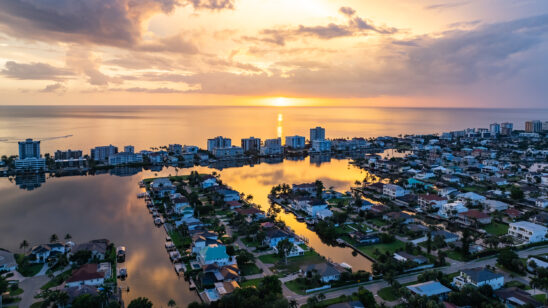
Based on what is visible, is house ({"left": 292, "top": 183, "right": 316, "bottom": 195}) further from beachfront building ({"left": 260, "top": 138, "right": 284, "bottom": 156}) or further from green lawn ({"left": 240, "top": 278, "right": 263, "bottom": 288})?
beachfront building ({"left": 260, "top": 138, "right": 284, "bottom": 156})

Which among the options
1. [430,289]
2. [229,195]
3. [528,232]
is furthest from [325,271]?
[229,195]

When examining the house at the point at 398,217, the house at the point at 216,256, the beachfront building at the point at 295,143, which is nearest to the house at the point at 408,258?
the house at the point at 398,217

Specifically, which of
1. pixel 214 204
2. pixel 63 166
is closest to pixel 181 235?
pixel 214 204

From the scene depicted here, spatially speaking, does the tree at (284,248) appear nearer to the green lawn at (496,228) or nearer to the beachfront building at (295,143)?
the green lawn at (496,228)

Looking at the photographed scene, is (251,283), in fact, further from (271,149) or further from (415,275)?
(271,149)

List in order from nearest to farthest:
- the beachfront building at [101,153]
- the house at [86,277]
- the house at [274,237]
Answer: the house at [86,277], the house at [274,237], the beachfront building at [101,153]

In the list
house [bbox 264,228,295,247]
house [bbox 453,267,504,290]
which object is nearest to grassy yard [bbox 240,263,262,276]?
house [bbox 264,228,295,247]

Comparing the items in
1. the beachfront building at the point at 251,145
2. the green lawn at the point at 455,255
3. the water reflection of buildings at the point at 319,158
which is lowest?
the green lawn at the point at 455,255
